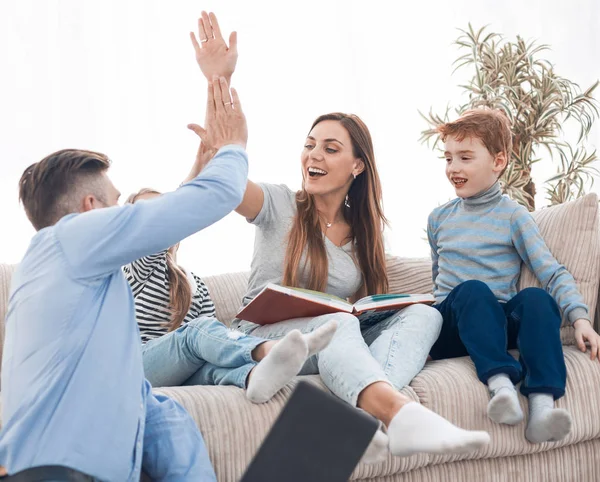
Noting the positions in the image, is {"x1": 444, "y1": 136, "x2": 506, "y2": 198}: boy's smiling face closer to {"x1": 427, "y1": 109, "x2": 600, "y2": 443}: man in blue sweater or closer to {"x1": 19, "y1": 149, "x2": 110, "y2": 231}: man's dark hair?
{"x1": 427, "y1": 109, "x2": 600, "y2": 443}: man in blue sweater

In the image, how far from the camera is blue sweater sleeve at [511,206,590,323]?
1921 mm

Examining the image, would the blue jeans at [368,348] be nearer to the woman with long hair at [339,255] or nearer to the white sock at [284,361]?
the woman with long hair at [339,255]

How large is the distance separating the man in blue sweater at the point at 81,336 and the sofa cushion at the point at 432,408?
27cm

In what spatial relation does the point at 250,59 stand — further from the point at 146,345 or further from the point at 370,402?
the point at 370,402

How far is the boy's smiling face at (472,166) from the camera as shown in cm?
213

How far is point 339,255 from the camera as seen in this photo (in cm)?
213

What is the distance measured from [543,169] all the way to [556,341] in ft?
8.06

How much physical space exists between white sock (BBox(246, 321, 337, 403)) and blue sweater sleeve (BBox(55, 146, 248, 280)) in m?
0.30

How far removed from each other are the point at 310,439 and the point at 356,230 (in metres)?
1.38

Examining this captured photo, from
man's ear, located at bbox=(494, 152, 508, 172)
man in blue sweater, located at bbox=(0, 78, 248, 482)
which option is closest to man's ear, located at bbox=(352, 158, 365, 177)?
man's ear, located at bbox=(494, 152, 508, 172)

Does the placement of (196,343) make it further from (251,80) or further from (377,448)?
(251,80)

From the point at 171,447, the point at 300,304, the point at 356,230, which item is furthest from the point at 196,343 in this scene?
the point at 356,230

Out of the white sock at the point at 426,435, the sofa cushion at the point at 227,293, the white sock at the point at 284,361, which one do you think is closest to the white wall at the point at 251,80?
the sofa cushion at the point at 227,293

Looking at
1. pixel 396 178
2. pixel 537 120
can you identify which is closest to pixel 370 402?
pixel 537 120
